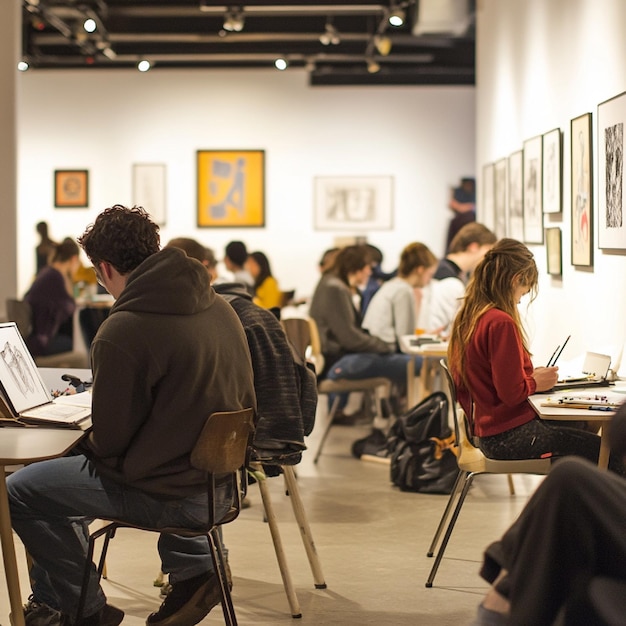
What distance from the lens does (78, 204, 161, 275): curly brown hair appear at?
10.8 feet

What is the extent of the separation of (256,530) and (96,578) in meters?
1.91

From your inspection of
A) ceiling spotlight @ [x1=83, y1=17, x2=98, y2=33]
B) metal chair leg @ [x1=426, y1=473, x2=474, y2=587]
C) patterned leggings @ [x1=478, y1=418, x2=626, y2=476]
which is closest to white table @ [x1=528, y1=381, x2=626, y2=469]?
patterned leggings @ [x1=478, y1=418, x2=626, y2=476]

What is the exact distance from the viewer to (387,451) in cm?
691

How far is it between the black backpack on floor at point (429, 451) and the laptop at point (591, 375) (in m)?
1.28

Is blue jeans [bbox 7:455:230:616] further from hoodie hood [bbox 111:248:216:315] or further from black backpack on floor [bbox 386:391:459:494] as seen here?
black backpack on floor [bbox 386:391:459:494]

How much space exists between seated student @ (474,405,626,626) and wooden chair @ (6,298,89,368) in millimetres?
5946

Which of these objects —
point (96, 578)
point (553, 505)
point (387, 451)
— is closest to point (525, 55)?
point (387, 451)

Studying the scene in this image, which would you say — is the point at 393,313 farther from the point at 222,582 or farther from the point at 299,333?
the point at 222,582

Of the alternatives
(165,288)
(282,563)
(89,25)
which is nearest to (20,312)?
(89,25)

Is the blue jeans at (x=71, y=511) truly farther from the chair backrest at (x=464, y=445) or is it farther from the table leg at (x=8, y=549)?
the chair backrest at (x=464, y=445)

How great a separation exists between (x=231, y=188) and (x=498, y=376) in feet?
31.3

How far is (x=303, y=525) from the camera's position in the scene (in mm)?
4102

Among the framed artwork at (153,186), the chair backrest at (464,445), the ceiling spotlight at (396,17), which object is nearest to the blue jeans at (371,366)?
the chair backrest at (464,445)

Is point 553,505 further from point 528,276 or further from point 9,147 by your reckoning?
point 9,147
